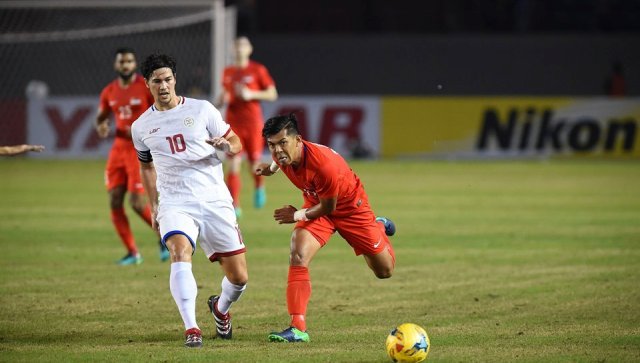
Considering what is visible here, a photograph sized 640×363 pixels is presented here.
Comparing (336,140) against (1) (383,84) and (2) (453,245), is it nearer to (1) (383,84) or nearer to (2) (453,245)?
(1) (383,84)

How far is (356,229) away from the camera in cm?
892

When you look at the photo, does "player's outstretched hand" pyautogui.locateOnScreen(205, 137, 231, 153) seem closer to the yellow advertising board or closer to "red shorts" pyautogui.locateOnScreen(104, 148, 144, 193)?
"red shorts" pyautogui.locateOnScreen(104, 148, 144, 193)

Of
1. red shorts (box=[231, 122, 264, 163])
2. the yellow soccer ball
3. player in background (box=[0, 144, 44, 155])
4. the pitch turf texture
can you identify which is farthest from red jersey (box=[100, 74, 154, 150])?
the yellow soccer ball

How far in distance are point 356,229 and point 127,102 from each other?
4.73 meters

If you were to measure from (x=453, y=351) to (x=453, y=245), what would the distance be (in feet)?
21.7

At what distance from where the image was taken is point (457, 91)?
33500 mm

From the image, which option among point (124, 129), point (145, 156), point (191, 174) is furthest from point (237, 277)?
point (124, 129)

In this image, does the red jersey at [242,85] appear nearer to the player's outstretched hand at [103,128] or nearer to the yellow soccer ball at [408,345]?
the player's outstretched hand at [103,128]

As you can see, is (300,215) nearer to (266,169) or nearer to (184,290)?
(266,169)

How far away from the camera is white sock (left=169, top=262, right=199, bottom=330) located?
788 centimetres

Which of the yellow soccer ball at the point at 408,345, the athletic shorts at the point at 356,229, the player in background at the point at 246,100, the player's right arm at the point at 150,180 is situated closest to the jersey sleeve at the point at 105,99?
the player's right arm at the point at 150,180

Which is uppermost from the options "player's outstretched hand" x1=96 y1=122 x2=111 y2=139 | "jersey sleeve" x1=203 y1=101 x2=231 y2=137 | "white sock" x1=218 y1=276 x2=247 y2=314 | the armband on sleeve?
"jersey sleeve" x1=203 y1=101 x2=231 y2=137

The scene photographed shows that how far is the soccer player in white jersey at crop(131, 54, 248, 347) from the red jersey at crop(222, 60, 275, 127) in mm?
10018

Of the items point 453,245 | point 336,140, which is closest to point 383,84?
point 336,140
